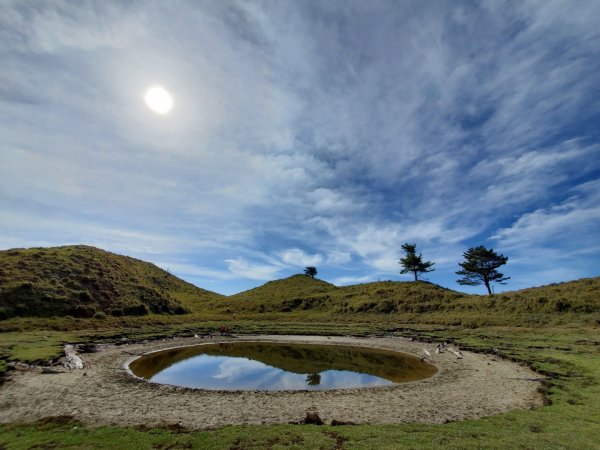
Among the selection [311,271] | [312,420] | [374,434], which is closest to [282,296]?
[311,271]

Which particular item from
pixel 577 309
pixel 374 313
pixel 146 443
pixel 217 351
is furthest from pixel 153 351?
pixel 577 309

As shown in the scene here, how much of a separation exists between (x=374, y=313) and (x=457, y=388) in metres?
70.7

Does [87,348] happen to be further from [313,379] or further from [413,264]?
[413,264]

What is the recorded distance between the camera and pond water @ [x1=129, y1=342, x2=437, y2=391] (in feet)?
104

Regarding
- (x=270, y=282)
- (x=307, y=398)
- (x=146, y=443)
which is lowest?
(x=146, y=443)

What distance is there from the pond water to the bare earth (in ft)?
14.6

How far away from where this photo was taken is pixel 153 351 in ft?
150

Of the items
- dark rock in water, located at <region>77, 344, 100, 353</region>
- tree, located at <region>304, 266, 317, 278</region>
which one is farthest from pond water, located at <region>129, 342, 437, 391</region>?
tree, located at <region>304, 266, 317, 278</region>

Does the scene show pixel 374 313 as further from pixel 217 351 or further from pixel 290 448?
pixel 290 448

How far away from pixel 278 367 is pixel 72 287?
65827 mm

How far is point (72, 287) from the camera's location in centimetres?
7975

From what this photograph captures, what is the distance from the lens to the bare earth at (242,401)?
63.2ft

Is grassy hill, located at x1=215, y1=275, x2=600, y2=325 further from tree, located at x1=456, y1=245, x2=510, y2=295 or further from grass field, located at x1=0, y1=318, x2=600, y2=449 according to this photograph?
grass field, located at x1=0, y1=318, x2=600, y2=449

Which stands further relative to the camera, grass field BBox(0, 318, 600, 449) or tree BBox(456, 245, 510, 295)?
tree BBox(456, 245, 510, 295)
